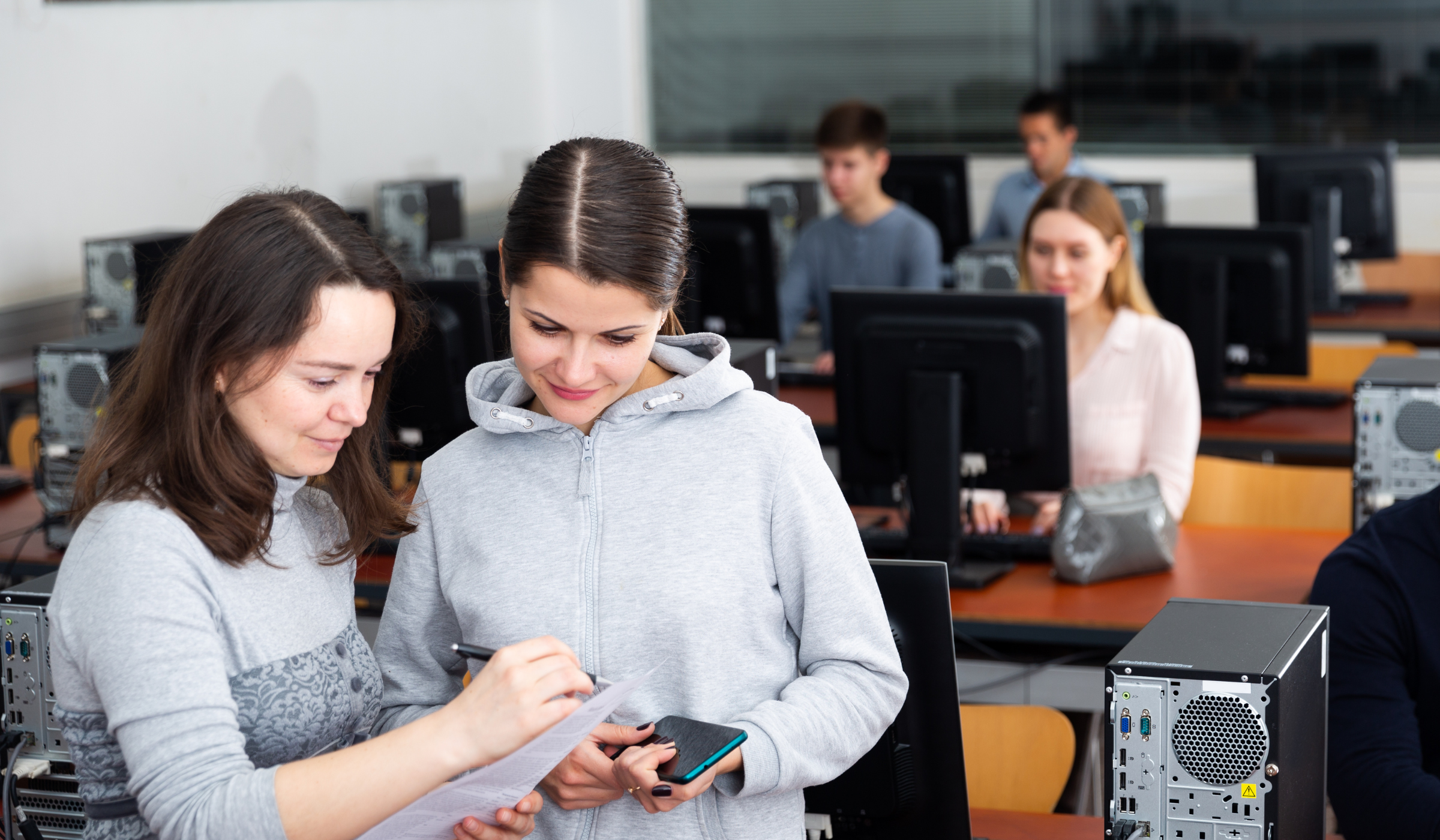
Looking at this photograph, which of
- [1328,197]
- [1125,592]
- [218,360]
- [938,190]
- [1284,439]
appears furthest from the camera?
[938,190]

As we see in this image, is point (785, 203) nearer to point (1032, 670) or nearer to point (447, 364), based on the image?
point (447, 364)

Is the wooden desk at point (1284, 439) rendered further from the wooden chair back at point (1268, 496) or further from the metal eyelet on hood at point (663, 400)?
the metal eyelet on hood at point (663, 400)

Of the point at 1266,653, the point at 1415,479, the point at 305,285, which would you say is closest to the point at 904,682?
the point at 1266,653

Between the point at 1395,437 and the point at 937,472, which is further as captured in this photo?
the point at 937,472

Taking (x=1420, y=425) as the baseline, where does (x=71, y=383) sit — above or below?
above

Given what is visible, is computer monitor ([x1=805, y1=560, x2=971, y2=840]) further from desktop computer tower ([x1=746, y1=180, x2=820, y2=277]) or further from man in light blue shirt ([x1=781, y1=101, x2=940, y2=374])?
desktop computer tower ([x1=746, y1=180, x2=820, y2=277])

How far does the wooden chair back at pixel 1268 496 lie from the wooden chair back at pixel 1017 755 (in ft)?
3.68

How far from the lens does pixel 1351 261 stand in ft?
18.6

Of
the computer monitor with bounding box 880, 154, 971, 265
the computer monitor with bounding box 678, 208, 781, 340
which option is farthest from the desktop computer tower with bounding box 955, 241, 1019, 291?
the computer monitor with bounding box 880, 154, 971, 265

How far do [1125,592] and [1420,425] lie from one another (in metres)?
0.56

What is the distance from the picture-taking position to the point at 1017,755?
205cm

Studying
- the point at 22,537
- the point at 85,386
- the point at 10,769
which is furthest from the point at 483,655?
the point at 22,537

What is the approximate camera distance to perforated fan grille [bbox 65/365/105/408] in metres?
2.82

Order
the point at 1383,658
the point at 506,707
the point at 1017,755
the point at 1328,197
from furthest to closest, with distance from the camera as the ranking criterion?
the point at 1328,197
the point at 1017,755
the point at 1383,658
the point at 506,707
